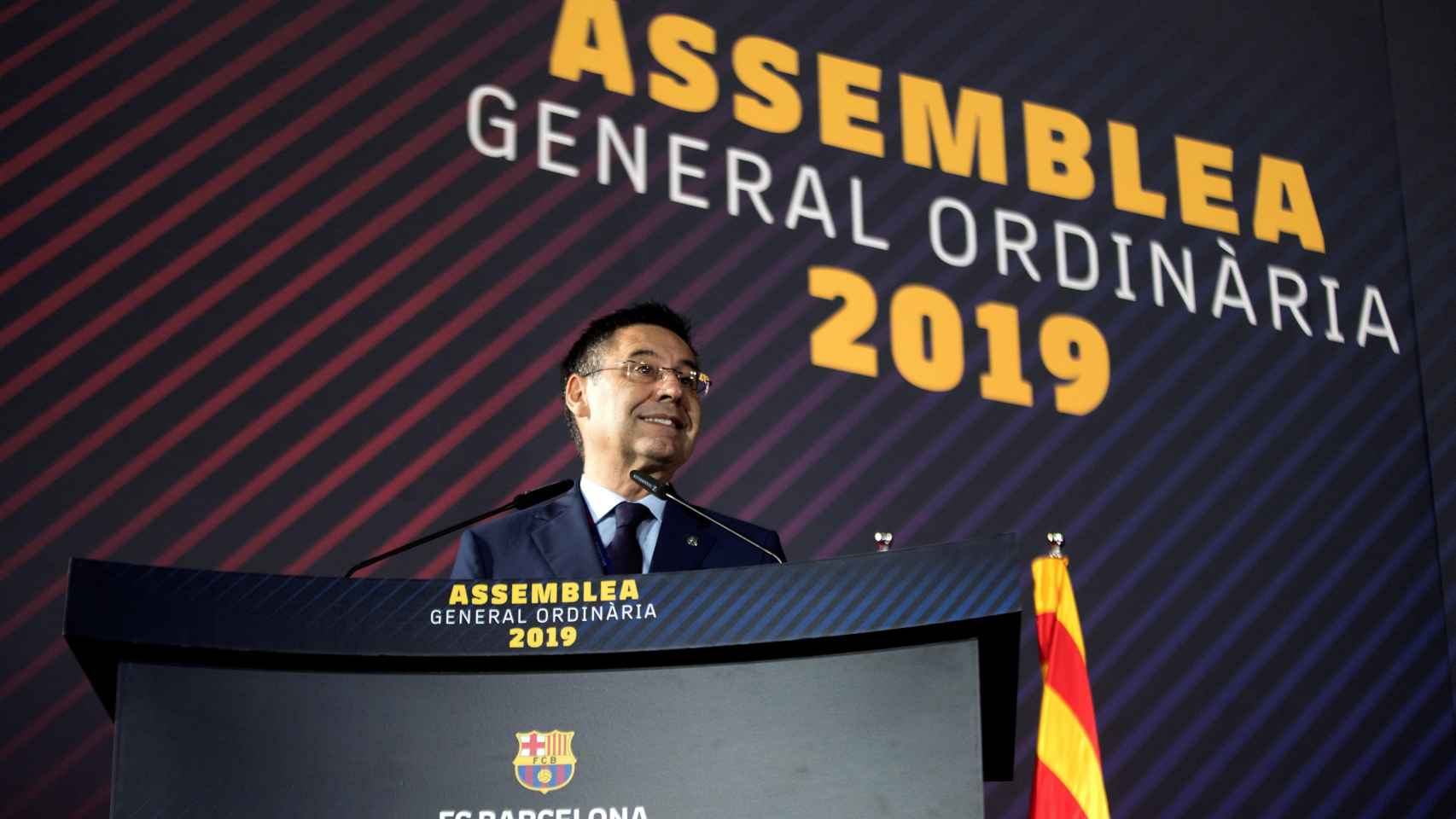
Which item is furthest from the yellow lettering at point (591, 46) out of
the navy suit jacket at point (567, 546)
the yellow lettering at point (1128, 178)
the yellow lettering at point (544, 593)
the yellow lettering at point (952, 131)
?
the yellow lettering at point (544, 593)

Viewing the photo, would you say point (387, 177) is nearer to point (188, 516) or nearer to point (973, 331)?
point (188, 516)

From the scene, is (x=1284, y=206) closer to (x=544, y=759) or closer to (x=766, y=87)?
(x=766, y=87)

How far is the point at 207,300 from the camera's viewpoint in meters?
3.43

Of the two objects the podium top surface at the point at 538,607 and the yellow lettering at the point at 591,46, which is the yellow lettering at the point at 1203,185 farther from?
the podium top surface at the point at 538,607

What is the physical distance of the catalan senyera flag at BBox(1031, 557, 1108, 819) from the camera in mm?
2596

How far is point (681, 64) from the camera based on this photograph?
13.2 ft

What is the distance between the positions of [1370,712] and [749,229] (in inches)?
74.4

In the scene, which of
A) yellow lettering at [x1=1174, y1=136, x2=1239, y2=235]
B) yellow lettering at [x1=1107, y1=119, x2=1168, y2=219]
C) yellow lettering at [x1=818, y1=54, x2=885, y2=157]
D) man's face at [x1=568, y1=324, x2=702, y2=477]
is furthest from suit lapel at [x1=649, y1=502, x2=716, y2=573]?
yellow lettering at [x1=1174, y1=136, x2=1239, y2=235]

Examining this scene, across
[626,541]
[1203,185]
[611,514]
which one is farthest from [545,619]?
[1203,185]

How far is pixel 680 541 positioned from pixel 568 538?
0.53 feet

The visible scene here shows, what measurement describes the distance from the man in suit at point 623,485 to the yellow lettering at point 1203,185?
7.22 feet

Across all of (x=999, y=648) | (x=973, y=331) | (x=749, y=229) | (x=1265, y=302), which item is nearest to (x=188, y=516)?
(x=749, y=229)

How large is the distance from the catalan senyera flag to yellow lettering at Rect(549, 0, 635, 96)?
176 centimetres

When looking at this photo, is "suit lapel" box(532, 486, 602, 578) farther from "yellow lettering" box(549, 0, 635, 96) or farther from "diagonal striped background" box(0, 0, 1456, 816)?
"yellow lettering" box(549, 0, 635, 96)
